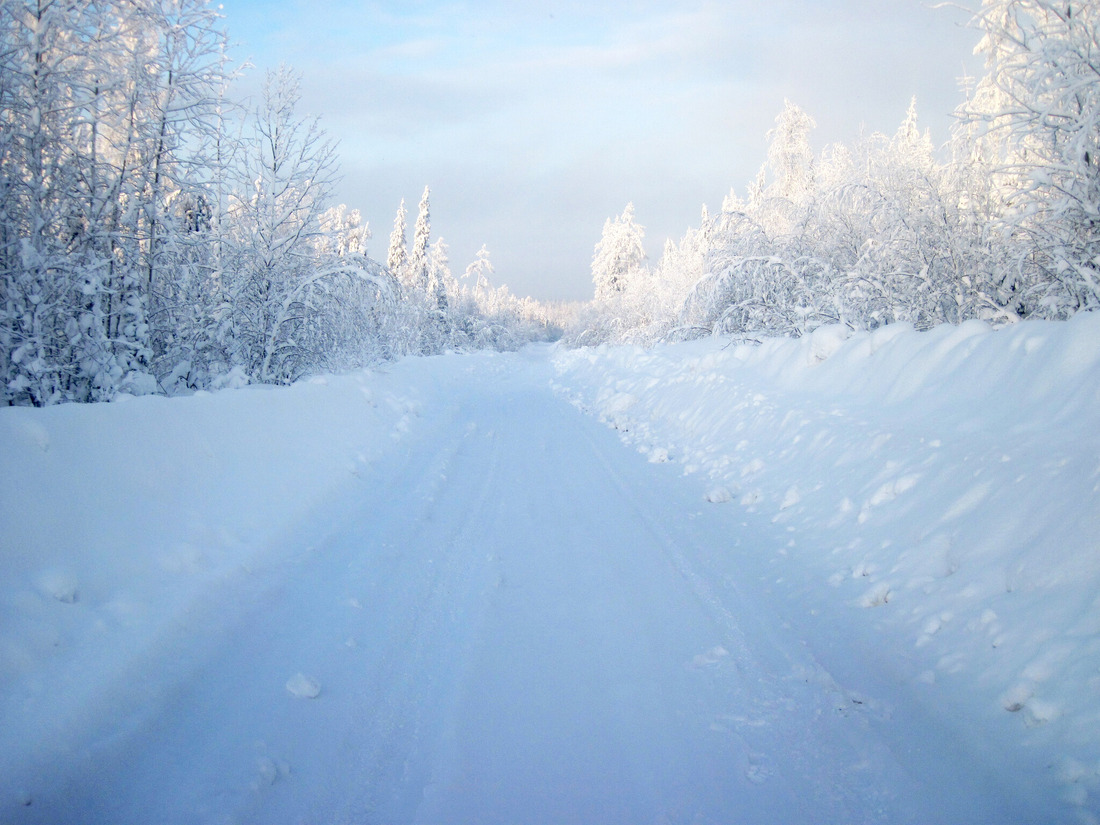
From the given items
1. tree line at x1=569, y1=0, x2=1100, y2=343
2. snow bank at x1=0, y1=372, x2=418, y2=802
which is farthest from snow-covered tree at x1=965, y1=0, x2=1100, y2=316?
snow bank at x1=0, y1=372, x2=418, y2=802

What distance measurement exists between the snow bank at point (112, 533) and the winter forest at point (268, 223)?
1575 mm

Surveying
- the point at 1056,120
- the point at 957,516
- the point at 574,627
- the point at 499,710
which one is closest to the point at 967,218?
the point at 1056,120

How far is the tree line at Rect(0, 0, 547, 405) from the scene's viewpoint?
5016mm

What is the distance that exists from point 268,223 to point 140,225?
3.14m

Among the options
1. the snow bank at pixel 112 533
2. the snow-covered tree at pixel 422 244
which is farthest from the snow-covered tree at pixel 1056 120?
the snow-covered tree at pixel 422 244

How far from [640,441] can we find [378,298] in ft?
18.8

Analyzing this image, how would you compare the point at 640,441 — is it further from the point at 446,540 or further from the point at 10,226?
the point at 10,226

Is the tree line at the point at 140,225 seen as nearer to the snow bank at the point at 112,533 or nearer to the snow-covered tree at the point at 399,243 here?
the snow bank at the point at 112,533

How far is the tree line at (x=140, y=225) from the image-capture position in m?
5.02

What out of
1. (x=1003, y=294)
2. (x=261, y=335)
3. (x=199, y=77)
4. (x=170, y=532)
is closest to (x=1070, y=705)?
(x=170, y=532)

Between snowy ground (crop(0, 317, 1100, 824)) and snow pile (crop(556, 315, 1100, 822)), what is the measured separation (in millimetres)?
21

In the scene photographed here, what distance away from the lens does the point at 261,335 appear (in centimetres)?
939

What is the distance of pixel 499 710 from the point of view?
294 centimetres

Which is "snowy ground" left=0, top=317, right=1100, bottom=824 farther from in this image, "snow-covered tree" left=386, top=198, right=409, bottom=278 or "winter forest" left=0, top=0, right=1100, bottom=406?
"snow-covered tree" left=386, top=198, right=409, bottom=278
